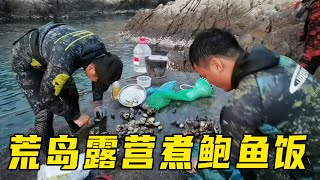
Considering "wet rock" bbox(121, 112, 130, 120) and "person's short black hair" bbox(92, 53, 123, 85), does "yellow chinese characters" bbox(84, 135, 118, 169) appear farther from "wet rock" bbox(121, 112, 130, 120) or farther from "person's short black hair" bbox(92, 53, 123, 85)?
"wet rock" bbox(121, 112, 130, 120)

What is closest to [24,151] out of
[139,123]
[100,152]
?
[100,152]

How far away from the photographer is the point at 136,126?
4711 millimetres

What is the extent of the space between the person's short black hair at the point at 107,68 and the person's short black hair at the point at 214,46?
120 cm

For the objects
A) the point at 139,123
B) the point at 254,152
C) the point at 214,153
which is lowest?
the point at 139,123

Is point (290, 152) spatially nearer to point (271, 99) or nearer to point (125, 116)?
point (271, 99)

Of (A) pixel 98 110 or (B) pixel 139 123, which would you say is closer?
(B) pixel 139 123

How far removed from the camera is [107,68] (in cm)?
344

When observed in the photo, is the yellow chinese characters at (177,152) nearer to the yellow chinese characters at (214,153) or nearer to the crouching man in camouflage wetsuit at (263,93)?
the yellow chinese characters at (214,153)

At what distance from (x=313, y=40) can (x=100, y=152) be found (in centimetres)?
506

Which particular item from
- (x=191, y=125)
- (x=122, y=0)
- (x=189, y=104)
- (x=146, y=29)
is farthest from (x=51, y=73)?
(x=122, y=0)

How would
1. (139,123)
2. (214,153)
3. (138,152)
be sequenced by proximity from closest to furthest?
1. (214,153)
2. (138,152)
3. (139,123)

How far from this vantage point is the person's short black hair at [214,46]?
8.19 ft

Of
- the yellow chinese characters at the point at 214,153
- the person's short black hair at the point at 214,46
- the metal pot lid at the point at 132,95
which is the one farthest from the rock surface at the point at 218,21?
the person's short black hair at the point at 214,46

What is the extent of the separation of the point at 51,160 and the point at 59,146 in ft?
0.65
